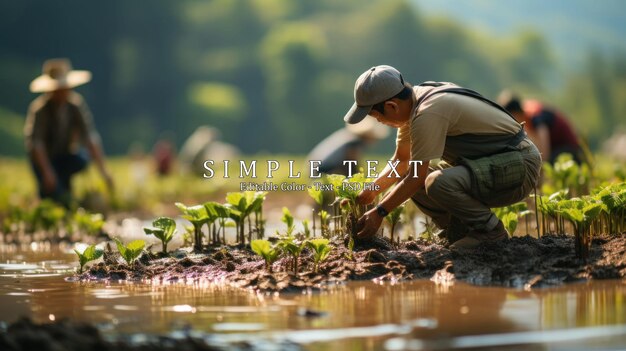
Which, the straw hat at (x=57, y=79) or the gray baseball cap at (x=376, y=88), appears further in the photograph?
the straw hat at (x=57, y=79)

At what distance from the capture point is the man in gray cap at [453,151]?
6117 millimetres

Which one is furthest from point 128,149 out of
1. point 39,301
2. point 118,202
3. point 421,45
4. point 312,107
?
point 39,301

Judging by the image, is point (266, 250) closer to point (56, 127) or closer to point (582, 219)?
point (582, 219)

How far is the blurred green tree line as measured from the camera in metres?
88.8

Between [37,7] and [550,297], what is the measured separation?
98.3 meters

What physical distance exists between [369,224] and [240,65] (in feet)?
320

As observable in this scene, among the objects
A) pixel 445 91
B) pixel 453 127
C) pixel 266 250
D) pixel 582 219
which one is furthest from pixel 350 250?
pixel 582 219

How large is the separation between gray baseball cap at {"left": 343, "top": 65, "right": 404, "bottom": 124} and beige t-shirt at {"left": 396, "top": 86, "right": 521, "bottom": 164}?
8.4 inches

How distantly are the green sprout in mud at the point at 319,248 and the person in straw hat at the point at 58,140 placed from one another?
602cm

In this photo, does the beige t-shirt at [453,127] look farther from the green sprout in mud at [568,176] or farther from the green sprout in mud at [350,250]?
the green sprout in mud at [568,176]

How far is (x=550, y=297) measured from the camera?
5.32 m

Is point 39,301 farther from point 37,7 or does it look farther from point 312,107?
point 37,7

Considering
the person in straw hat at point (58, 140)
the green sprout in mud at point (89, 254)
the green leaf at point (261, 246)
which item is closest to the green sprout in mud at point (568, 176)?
the green leaf at point (261, 246)

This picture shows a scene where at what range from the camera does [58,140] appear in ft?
38.9
